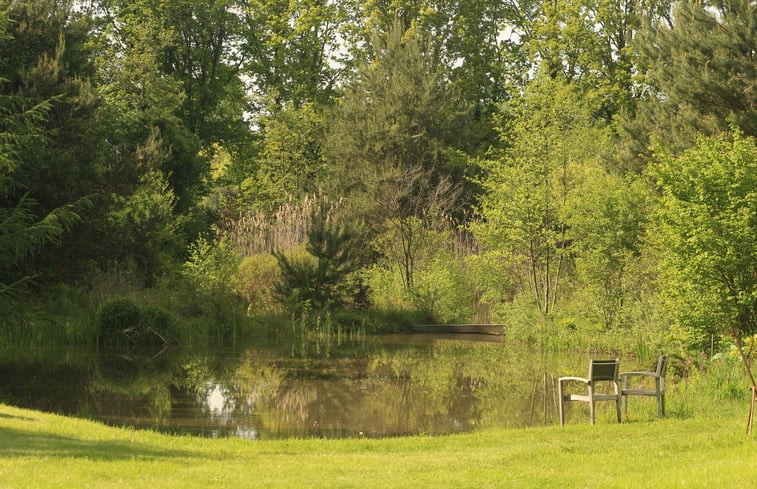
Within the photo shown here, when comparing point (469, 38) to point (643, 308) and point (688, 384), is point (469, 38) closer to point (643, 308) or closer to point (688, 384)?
point (643, 308)

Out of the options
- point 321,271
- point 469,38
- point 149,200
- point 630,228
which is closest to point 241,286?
point 321,271

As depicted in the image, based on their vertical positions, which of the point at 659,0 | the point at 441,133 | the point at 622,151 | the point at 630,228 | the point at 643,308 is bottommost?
the point at 643,308

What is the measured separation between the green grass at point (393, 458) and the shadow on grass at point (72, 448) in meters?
0.01

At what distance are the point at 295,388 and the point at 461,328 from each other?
1118 cm

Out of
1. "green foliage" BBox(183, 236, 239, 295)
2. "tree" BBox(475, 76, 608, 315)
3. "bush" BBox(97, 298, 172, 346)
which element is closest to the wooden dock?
"tree" BBox(475, 76, 608, 315)

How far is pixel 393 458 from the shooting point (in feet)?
28.5

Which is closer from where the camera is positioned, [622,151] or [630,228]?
[630,228]

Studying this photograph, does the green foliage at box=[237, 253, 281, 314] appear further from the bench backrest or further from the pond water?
the bench backrest

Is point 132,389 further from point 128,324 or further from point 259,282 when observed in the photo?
point 259,282

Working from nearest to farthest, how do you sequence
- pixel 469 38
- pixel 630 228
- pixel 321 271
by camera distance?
1. pixel 630 228
2. pixel 321 271
3. pixel 469 38

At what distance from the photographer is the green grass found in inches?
278

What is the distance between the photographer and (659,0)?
37.6 meters

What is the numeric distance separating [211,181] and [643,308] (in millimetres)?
23640

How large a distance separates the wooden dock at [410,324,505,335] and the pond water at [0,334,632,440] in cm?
443
